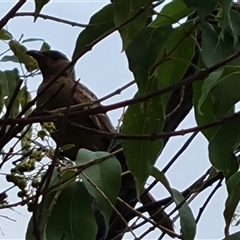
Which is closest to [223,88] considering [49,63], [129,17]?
[129,17]

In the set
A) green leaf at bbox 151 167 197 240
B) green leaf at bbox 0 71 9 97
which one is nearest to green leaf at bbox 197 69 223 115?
green leaf at bbox 151 167 197 240

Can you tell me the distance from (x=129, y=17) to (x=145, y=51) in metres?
0.13

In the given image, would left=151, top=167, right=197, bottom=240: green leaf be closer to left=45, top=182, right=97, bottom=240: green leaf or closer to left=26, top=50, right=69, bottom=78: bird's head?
left=45, top=182, right=97, bottom=240: green leaf

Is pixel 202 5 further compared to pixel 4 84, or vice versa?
pixel 4 84

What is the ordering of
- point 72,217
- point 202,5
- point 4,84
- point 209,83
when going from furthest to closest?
1. point 4,84
2. point 72,217
3. point 209,83
4. point 202,5

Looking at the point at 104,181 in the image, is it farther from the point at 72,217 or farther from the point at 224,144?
the point at 224,144

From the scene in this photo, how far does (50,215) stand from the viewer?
1409mm

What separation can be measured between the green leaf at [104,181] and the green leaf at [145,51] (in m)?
0.21

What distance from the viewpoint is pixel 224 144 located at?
4.28 feet

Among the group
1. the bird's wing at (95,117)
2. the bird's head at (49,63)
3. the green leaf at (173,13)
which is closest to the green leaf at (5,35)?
the green leaf at (173,13)

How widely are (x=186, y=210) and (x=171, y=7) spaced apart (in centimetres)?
48

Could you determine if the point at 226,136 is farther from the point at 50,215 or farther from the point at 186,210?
the point at 50,215

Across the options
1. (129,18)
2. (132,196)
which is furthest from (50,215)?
(132,196)

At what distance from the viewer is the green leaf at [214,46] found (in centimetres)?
125
